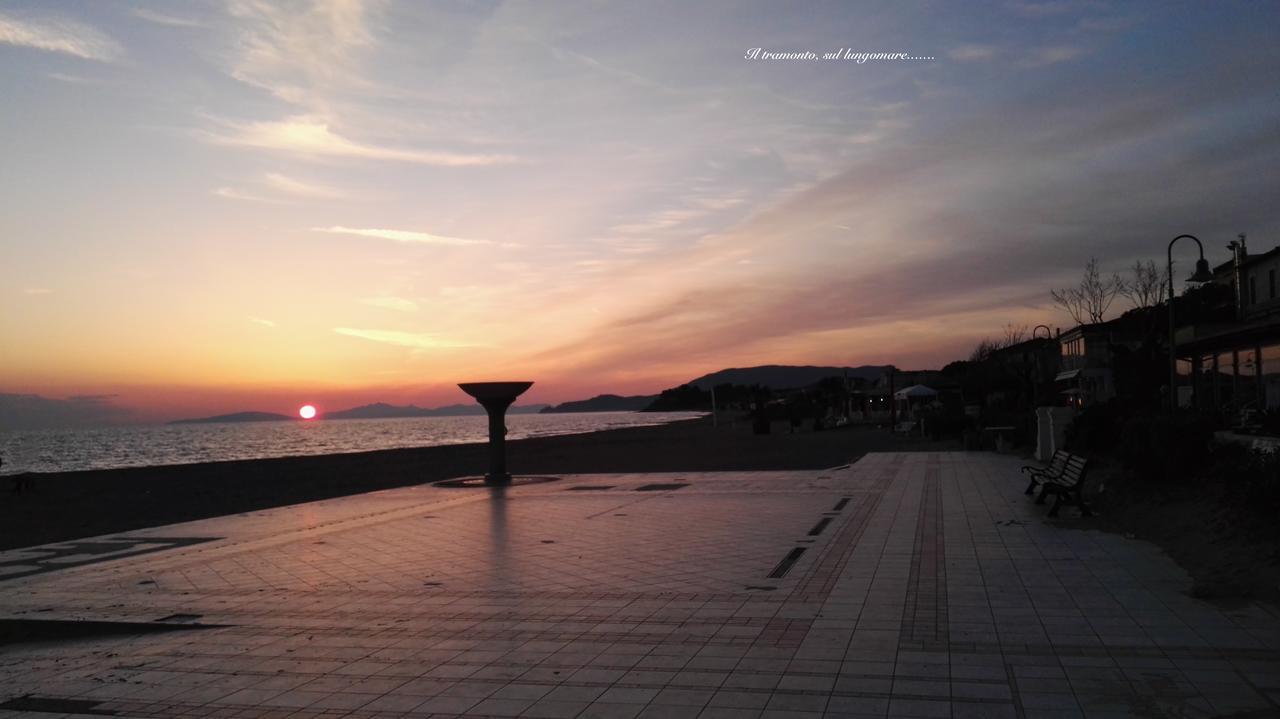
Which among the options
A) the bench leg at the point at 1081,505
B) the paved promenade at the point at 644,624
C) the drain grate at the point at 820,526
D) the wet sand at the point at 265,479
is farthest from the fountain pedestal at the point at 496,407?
the bench leg at the point at 1081,505

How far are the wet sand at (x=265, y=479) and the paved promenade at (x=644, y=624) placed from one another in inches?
215

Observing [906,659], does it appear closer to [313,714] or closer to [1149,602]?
[1149,602]

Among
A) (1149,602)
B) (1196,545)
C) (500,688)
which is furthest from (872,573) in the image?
(500,688)

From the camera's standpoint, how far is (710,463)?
2742 cm

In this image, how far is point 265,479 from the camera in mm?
29172

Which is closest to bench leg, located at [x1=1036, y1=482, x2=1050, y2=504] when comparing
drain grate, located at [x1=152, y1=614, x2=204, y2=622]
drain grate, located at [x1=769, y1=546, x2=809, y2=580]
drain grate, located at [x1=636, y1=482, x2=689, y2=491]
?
drain grate, located at [x1=769, y1=546, x2=809, y2=580]

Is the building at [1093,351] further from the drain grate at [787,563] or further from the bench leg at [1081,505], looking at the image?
the drain grate at [787,563]

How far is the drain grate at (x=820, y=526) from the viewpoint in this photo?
452 inches

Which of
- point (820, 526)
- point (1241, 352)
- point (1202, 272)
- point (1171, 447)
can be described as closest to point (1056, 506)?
point (1171, 447)

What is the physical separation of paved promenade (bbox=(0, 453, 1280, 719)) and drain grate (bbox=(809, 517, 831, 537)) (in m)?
0.04

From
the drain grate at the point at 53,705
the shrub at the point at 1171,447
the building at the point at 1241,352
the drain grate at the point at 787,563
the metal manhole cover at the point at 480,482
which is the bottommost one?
the drain grate at the point at 53,705

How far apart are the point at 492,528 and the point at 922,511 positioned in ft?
20.7

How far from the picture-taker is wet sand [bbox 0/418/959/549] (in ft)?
59.8

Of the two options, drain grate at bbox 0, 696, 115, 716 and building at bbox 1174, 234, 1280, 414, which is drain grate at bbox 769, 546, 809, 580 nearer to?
drain grate at bbox 0, 696, 115, 716
